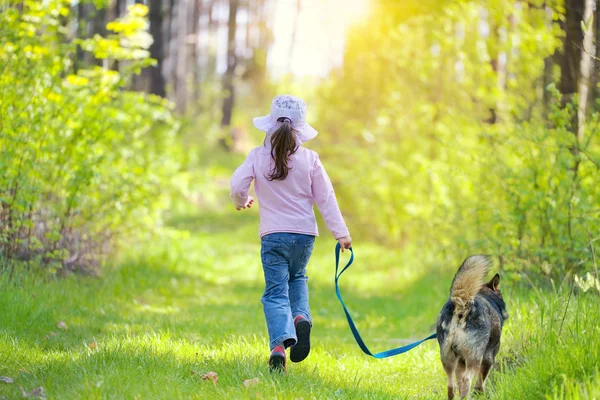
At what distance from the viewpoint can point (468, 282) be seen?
4.32 metres

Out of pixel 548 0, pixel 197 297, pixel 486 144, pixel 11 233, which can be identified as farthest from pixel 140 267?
pixel 548 0

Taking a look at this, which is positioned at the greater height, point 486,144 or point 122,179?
point 486,144

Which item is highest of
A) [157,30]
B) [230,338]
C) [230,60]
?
[157,30]

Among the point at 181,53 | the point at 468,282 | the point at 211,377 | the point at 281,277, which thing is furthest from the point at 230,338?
the point at 181,53

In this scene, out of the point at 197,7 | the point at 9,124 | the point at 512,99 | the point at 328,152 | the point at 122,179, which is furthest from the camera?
the point at 197,7

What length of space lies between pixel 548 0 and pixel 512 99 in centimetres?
202

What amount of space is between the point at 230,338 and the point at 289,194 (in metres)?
1.59

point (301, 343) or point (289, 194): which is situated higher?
point (289, 194)

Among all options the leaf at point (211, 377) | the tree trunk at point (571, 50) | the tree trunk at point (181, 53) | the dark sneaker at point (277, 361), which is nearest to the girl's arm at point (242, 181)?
the dark sneaker at point (277, 361)

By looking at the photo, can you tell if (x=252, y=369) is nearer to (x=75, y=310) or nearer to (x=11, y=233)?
(x=75, y=310)

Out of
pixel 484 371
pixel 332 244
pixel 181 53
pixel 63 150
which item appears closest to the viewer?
pixel 484 371

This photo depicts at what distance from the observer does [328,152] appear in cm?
1703

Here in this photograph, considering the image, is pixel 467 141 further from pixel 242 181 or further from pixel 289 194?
pixel 242 181

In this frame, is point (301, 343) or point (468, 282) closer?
point (468, 282)
